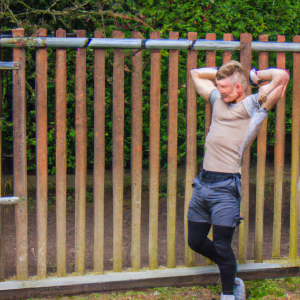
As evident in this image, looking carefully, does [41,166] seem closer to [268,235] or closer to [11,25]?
[11,25]

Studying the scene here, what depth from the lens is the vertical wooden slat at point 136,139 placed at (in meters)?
3.55

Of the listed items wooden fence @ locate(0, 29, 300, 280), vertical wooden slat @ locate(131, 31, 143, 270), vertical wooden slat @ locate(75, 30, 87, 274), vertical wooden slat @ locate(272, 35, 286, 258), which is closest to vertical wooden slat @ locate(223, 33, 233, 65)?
wooden fence @ locate(0, 29, 300, 280)

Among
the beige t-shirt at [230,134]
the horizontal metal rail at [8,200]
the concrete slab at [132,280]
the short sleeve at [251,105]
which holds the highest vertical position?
the short sleeve at [251,105]

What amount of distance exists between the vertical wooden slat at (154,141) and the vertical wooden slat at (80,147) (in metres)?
0.56

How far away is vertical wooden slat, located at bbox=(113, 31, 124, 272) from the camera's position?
354cm

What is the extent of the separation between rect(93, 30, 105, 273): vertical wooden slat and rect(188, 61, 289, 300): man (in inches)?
31.6

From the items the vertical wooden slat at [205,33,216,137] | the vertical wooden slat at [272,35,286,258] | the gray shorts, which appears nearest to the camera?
the gray shorts

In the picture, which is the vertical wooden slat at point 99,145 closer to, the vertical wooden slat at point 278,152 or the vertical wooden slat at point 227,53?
the vertical wooden slat at point 227,53

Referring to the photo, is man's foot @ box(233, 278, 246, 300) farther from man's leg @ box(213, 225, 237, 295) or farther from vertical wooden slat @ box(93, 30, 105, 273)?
vertical wooden slat @ box(93, 30, 105, 273)

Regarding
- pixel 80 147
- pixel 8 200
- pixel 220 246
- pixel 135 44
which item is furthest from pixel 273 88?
pixel 8 200

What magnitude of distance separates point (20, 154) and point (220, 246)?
1.76 m

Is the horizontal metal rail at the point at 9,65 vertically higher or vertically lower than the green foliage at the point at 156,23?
lower

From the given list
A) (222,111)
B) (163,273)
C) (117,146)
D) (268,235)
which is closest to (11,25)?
(117,146)

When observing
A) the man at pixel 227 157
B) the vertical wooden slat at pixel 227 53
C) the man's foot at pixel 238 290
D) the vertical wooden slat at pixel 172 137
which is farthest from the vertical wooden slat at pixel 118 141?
the man's foot at pixel 238 290
